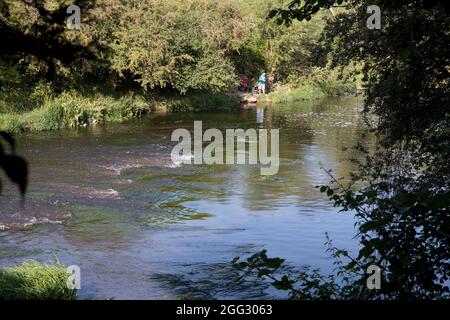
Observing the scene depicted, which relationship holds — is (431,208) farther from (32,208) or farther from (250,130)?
(250,130)

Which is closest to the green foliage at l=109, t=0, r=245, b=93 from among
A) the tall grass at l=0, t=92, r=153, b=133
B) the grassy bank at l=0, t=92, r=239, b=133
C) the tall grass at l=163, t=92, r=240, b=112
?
the tall grass at l=163, t=92, r=240, b=112

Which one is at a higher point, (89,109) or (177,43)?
(177,43)

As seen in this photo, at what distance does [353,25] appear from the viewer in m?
10.2

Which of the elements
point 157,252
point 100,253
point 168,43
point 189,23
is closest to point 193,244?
point 157,252

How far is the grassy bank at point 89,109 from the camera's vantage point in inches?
993

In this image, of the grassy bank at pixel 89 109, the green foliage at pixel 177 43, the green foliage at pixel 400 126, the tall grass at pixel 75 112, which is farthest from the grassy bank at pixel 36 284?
the green foliage at pixel 177 43

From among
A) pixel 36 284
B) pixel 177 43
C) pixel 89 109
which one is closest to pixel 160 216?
pixel 36 284

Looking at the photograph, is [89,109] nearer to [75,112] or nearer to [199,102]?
[75,112]

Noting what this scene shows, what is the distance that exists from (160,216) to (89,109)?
16.3 meters

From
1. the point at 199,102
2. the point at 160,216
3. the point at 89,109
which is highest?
the point at 199,102

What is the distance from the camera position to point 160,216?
1345 centimetres

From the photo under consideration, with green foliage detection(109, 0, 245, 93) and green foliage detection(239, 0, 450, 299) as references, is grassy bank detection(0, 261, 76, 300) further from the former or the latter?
green foliage detection(109, 0, 245, 93)

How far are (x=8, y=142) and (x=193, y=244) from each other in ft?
30.7
